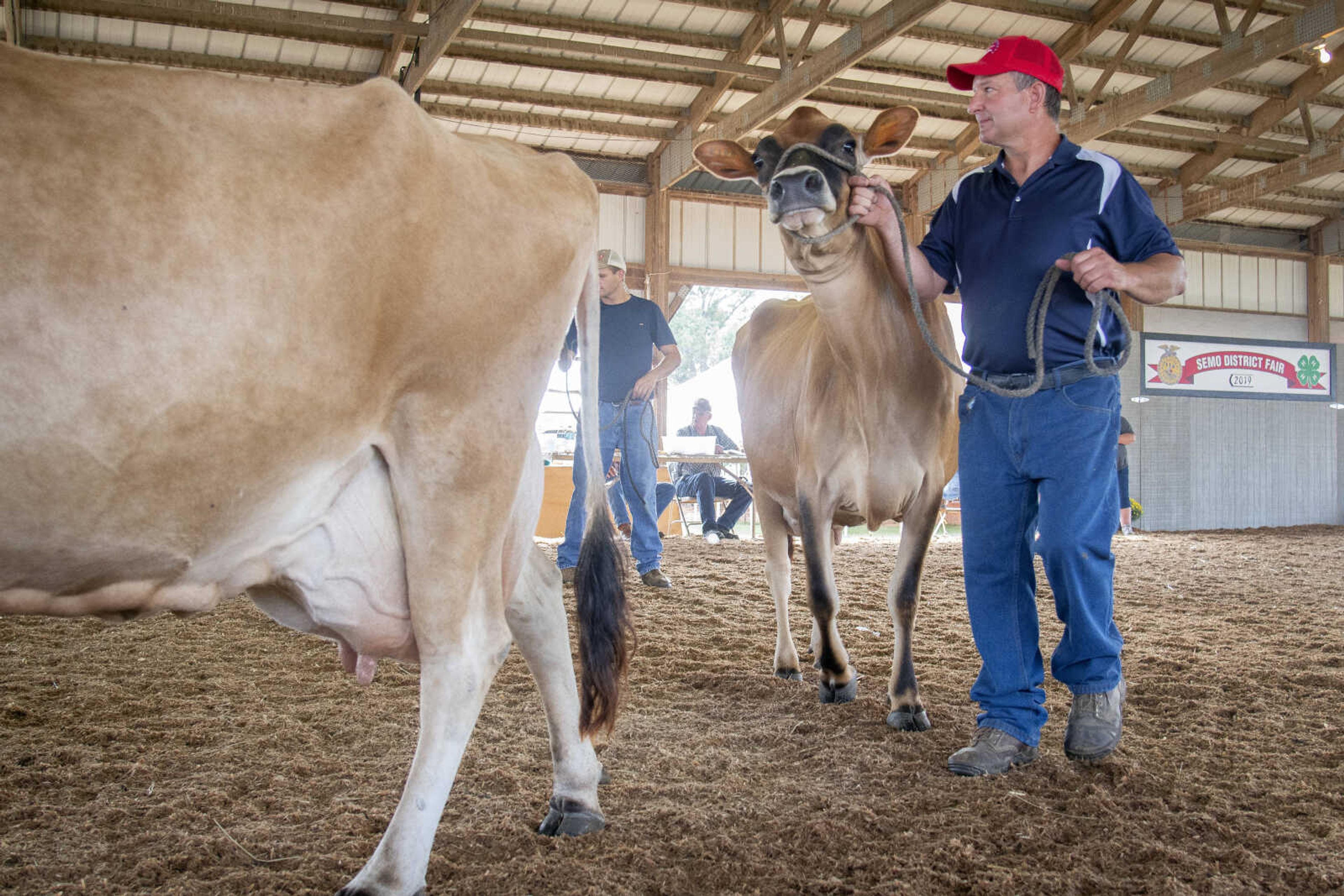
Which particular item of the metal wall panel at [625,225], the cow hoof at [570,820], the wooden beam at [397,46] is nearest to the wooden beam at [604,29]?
the wooden beam at [397,46]

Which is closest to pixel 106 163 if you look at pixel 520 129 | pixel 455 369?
pixel 455 369

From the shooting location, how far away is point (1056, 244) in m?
2.90

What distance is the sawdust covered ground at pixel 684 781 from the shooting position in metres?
2.09

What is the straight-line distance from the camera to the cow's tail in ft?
7.90

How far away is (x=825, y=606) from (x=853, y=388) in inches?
30.6

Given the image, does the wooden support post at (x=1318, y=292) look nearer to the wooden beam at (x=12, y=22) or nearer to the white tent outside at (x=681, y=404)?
the white tent outside at (x=681, y=404)

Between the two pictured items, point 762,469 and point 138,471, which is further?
point 762,469

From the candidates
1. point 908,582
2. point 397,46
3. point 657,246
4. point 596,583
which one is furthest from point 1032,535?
point 657,246

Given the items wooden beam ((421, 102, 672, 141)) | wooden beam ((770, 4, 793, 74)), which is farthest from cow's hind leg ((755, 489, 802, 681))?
wooden beam ((421, 102, 672, 141))

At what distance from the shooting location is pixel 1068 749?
2857mm

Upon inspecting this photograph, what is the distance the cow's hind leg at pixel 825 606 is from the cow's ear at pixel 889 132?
132 cm

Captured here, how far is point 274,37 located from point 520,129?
342 centimetres

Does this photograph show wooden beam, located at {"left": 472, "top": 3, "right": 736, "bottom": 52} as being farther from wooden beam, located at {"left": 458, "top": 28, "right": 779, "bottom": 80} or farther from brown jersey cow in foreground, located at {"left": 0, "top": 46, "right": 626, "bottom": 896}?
brown jersey cow in foreground, located at {"left": 0, "top": 46, "right": 626, "bottom": 896}

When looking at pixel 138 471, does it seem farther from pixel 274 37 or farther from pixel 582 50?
pixel 274 37
